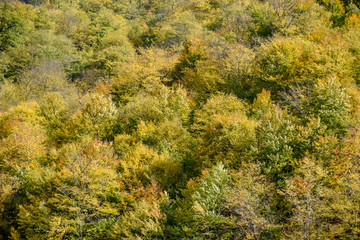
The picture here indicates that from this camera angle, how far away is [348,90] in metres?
23.7

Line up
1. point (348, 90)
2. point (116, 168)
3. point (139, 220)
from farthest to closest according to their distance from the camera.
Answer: point (116, 168) < point (348, 90) < point (139, 220)

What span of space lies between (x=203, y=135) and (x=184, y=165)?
16.7 feet

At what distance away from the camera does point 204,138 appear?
26.8 m

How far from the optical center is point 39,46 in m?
61.4

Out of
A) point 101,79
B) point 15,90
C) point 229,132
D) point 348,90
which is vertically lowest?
point 15,90

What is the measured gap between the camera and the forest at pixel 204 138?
18609 mm

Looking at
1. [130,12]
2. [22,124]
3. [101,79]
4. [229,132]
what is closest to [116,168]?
[229,132]

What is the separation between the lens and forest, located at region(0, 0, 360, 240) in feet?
61.1

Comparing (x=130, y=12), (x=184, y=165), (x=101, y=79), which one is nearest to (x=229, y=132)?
(x=184, y=165)

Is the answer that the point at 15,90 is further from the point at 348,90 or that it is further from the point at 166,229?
the point at 348,90

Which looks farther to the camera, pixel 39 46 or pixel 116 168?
pixel 39 46

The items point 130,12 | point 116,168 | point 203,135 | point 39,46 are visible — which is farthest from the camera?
point 130,12

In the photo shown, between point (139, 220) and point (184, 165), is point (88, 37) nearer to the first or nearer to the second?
point (184, 165)

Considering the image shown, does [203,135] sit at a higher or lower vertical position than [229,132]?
lower
